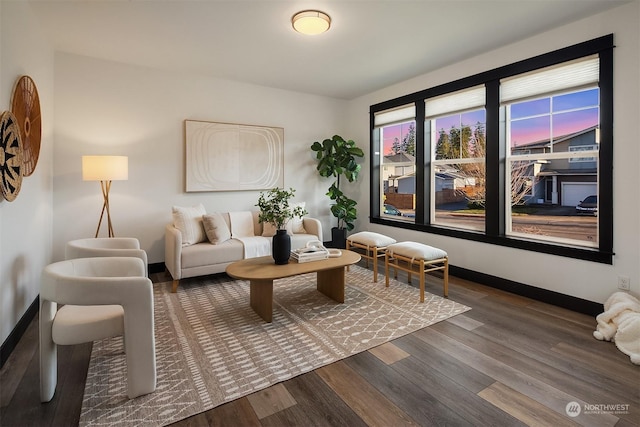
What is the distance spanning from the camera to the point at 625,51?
9.11ft

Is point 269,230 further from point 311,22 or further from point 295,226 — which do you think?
point 311,22

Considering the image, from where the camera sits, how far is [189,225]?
402 centimetres

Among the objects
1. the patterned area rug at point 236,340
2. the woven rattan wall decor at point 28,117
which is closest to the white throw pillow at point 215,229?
the patterned area rug at point 236,340

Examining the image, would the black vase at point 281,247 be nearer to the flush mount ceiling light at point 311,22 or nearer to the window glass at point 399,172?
the flush mount ceiling light at point 311,22

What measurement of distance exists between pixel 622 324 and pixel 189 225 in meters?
4.25

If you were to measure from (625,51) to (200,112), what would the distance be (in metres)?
4.75

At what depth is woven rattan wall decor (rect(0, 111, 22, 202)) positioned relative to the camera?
215 centimetres

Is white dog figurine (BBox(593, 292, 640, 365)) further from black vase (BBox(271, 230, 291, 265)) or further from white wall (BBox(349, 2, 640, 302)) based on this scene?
black vase (BBox(271, 230, 291, 265))

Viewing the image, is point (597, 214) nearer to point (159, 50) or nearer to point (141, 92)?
point (159, 50)

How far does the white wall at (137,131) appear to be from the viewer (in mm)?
3951

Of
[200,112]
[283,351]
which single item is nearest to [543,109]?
[283,351]

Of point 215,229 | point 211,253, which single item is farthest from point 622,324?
point 215,229

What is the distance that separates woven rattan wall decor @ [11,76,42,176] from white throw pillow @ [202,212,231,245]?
1737 mm

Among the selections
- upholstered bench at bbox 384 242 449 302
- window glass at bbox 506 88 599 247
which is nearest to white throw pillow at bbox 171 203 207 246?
upholstered bench at bbox 384 242 449 302
